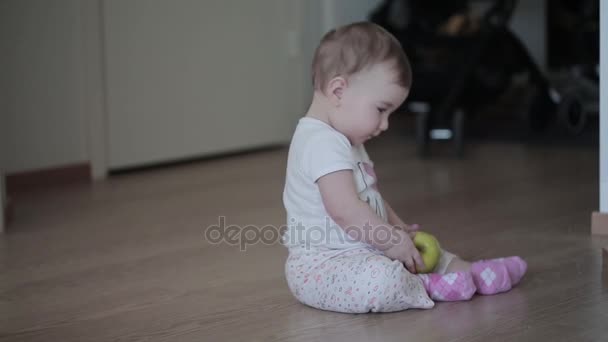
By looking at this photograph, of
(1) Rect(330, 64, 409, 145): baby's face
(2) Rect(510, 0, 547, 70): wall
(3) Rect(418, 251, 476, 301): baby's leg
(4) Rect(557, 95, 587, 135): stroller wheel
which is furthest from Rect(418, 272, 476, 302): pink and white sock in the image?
(2) Rect(510, 0, 547, 70): wall

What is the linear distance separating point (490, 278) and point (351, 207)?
0.27m

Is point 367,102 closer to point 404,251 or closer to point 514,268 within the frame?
point 404,251

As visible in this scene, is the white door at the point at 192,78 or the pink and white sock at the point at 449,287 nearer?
the pink and white sock at the point at 449,287

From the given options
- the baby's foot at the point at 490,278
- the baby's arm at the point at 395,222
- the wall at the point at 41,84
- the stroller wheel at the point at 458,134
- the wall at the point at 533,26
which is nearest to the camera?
the baby's foot at the point at 490,278

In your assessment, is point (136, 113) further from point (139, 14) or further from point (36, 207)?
point (36, 207)

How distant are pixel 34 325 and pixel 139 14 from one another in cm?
176

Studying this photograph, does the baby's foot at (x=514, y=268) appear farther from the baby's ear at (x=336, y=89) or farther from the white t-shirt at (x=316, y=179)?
the baby's ear at (x=336, y=89)

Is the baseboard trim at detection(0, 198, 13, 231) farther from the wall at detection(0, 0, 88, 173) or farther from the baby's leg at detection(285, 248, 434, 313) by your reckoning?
the baby's leg at detection(285, 248, 434, 313)

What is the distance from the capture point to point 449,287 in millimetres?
1352

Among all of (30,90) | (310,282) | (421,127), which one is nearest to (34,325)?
(310,282)

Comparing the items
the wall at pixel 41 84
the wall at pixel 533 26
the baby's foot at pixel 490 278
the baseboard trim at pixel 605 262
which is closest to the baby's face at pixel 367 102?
the baby's foot at pixel 490 278

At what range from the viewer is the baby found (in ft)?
4.28

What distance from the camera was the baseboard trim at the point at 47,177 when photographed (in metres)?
2.68

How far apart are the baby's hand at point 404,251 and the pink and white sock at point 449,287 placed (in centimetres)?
3
